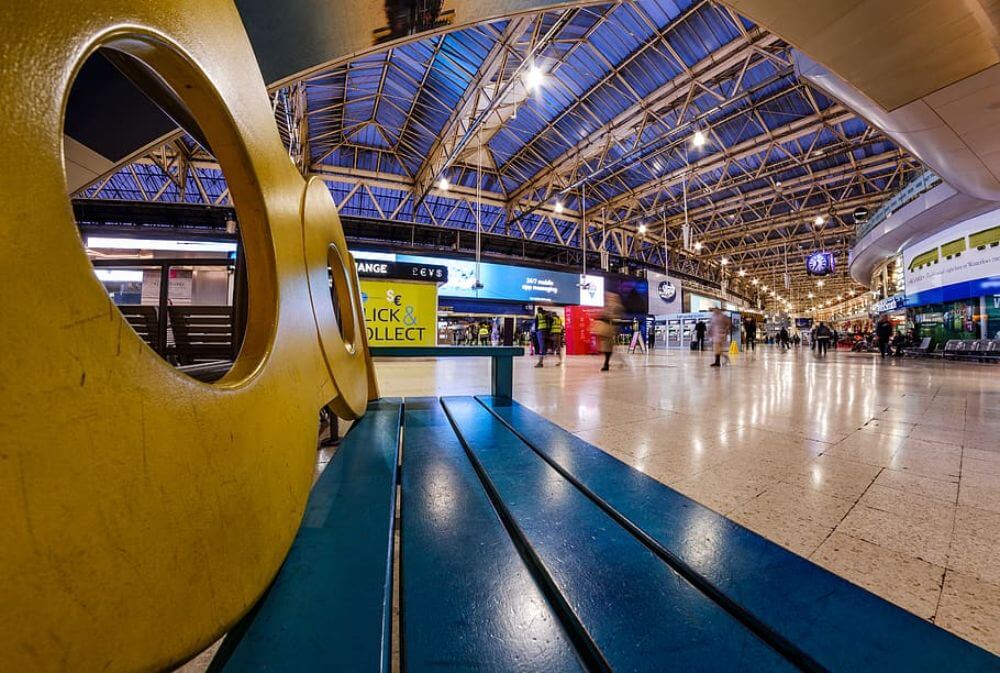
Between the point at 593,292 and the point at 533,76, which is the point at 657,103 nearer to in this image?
the point at 533,76

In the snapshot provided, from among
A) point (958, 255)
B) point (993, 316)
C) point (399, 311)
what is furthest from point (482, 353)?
point (958, 255)

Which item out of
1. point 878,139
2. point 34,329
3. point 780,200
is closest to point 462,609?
point 34,329

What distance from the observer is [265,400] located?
90 cm

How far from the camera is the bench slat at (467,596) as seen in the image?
0.63m

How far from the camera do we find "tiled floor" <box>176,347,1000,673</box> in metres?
1.01

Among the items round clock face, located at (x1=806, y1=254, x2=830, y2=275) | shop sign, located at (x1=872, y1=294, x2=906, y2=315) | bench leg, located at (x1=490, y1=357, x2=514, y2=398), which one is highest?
round clock face, located at (x1=806, y1=254, x2=830, y2=275)

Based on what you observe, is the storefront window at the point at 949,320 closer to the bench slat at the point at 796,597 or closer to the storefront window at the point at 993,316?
the storefront window at the point at 993,316

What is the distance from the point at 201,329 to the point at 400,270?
711 cm

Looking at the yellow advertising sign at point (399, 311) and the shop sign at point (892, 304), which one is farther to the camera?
the shop sign at point (892, 304)

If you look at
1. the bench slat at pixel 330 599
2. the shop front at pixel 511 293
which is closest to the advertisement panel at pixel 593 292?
the shop front at pixel 511 293

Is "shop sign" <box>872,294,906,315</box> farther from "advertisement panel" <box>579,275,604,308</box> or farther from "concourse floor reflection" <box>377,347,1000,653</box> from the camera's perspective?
"concourse floor reflection" <box>377,347,1000,653</box>

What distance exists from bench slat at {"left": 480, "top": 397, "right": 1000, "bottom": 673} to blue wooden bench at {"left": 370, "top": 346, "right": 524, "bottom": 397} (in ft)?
5.34

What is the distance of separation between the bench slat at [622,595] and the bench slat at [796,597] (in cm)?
8

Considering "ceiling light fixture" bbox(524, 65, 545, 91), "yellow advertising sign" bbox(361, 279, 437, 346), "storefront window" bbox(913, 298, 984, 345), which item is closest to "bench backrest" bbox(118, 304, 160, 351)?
"yellow advertising sign" bbox(361, 279, 437, 346)
